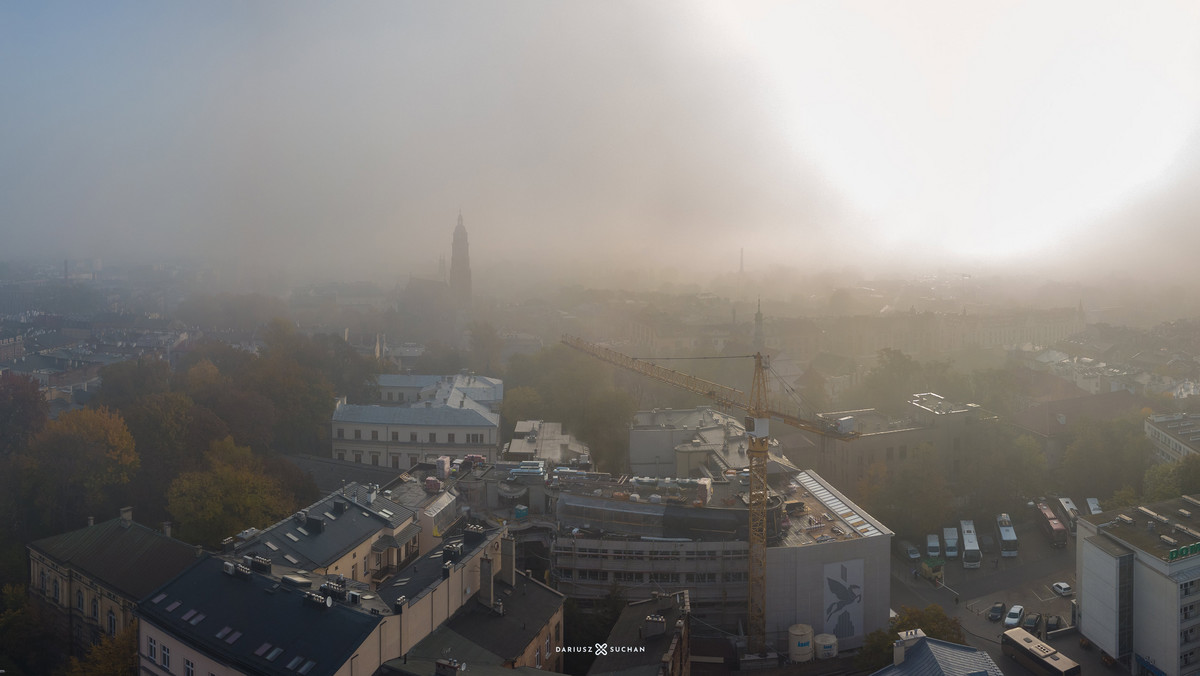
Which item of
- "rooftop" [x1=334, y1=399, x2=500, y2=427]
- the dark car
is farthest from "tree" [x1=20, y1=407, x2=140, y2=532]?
the dark car

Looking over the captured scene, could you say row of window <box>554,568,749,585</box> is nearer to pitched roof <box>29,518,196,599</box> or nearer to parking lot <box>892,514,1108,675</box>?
parking lot <box>892,514,1108,675</box>

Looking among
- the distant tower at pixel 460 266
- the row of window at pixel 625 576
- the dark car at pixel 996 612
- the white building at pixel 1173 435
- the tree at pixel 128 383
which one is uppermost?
the distant tower at pixel 460 266

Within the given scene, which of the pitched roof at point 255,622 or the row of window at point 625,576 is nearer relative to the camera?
the pitched roof at point 255,622

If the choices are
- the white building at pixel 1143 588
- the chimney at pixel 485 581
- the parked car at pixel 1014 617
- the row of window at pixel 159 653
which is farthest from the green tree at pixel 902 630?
the row of window at pixel 159 653

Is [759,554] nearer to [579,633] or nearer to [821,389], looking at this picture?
[579,633]

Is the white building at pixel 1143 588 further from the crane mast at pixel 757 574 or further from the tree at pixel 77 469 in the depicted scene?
the tree at pixel 77 469

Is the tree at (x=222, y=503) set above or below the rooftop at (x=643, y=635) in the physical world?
above

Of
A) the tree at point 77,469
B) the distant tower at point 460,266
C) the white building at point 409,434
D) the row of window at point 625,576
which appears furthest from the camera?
the distant tower at point 460,266

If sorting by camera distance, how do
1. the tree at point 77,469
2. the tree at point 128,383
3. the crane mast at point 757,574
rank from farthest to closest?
the tree at point 128,383 < the tree at point 77,469 < the crane mast at point 757,574
